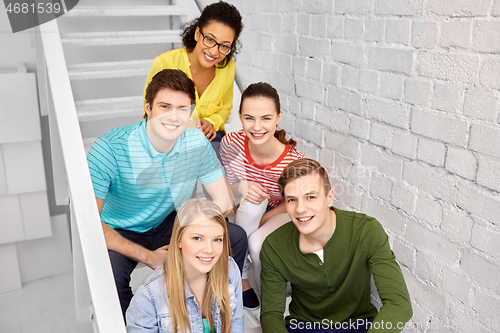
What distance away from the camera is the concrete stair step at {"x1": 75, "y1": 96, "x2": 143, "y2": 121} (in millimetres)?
2030

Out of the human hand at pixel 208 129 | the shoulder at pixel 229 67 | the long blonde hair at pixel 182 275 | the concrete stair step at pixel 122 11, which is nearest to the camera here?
the long blonde hair at pixel 182 275

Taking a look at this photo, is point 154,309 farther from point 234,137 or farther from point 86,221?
point 234,137

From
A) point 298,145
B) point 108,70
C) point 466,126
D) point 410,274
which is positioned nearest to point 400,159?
point 466,126

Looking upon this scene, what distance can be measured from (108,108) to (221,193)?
0.82 m

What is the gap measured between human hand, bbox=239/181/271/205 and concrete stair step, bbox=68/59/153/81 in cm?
89

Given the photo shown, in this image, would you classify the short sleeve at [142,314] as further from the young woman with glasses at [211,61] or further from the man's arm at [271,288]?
the young woman with glasses at [211,61]

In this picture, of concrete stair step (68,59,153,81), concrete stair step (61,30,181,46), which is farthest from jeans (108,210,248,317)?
concrete stair step (61,30,181,46)

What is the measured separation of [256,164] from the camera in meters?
1.75

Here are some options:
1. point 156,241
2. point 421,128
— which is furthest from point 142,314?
point 421,128

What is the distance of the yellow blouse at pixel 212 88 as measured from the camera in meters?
1.88

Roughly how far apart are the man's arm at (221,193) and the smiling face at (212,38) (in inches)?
20.7

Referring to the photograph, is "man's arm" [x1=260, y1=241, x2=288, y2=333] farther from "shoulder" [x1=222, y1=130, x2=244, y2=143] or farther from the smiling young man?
"shoulder" [x1=222, y1=130, x2=244, y2=143]

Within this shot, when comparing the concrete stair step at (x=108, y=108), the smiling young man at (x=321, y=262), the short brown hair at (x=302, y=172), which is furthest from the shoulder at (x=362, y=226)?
the concrete stair step at (x=108, y=108)

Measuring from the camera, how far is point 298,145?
2104 mm
